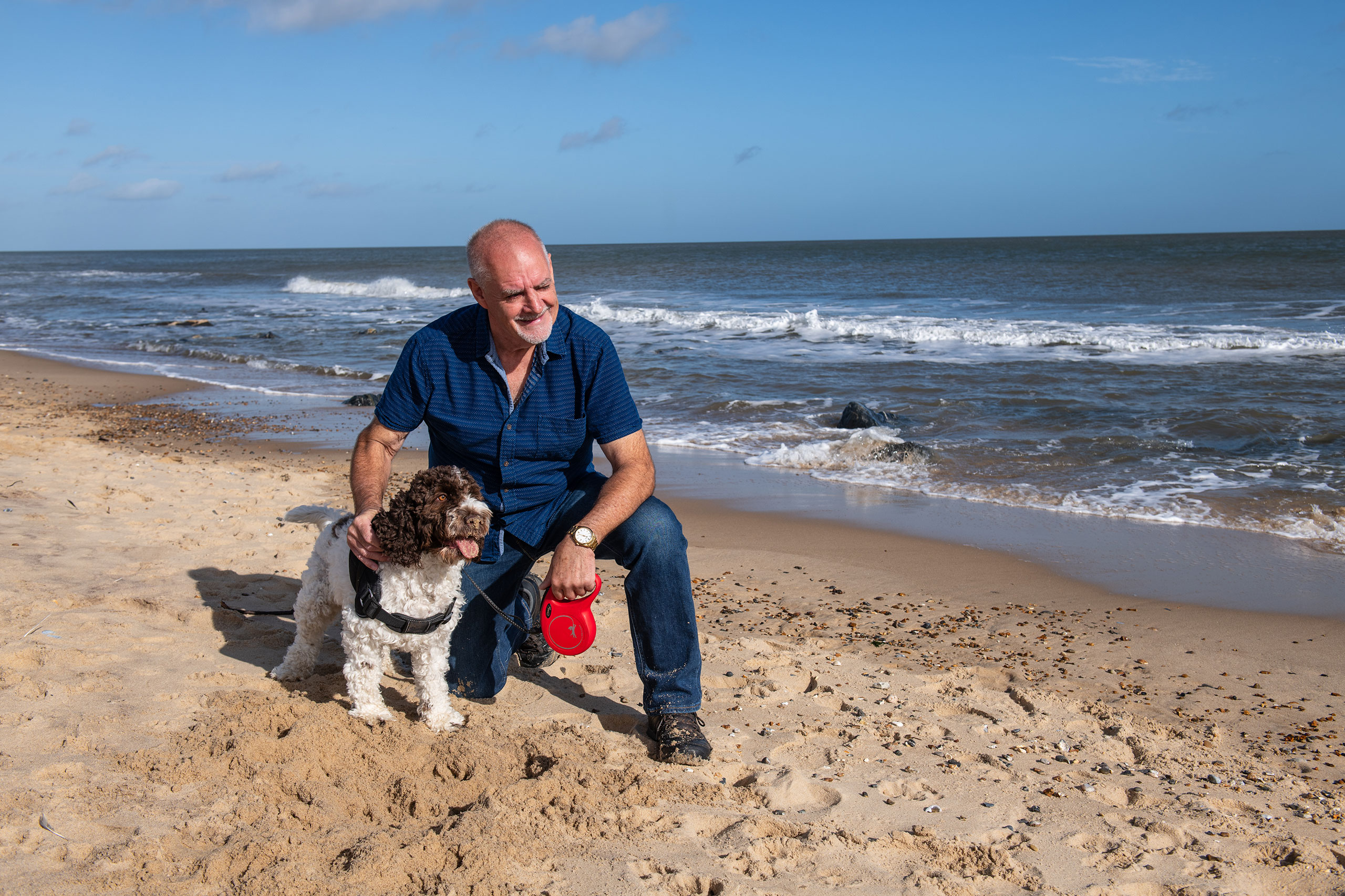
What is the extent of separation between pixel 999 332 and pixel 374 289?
105 ft

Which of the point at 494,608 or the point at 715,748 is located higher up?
the point at 494,608

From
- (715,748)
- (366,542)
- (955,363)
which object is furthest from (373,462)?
(955,363)

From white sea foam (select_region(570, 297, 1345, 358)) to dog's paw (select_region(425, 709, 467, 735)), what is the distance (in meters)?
16.1

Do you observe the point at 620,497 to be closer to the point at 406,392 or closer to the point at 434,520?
the point at 434,520

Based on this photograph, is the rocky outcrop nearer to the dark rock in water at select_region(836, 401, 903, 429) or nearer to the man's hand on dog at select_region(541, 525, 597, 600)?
the dark rock in water at select_region(836, 401, 903, 429)

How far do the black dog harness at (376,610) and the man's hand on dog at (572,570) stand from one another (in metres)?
0.18

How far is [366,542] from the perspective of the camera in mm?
3148

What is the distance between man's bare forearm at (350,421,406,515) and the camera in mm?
3402

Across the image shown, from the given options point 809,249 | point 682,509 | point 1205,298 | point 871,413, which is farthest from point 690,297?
point 809,249

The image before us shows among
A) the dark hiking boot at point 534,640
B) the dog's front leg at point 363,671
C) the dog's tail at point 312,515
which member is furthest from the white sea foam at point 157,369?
the dog's front leg at point 363,671

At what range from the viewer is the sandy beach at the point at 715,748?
8.52 ft

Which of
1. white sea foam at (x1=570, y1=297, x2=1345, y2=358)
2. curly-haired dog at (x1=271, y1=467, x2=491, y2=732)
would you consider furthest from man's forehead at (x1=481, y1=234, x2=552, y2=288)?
white sea foam at (x1=570, y1=297, x2=1345, y2=358)

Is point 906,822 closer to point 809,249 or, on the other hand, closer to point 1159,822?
point 1159,822

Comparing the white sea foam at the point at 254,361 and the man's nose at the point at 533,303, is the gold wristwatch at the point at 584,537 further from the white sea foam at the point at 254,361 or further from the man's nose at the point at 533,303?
the white sea foam at the point at 254,361
